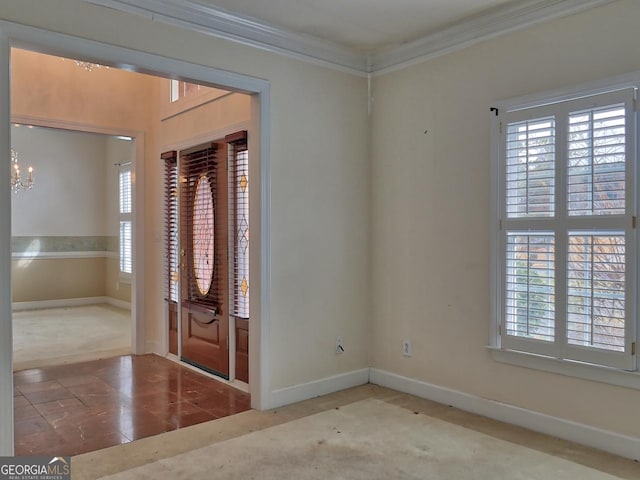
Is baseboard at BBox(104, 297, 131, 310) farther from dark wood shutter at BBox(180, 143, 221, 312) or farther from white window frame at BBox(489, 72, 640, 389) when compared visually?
white window frame at BBox(489, 72, 640, 389)

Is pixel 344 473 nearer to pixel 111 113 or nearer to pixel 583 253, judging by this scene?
pixel 583 253

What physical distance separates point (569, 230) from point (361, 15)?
1972mm

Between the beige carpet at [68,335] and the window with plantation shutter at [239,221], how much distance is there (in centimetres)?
208

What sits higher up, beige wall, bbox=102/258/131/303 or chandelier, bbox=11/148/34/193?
chandelier, bbox=11/148/34/193

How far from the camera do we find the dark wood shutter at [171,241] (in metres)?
5.22

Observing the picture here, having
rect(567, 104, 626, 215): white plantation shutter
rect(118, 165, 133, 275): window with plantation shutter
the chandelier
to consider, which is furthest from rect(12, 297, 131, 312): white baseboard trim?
rect(567, 104, 626, 215): white plantation shutter

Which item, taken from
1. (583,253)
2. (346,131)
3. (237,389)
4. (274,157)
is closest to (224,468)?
(237,389)

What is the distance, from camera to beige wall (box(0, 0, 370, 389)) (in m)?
3.79

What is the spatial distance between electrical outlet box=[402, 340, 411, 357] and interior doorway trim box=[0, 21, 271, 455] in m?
1.14

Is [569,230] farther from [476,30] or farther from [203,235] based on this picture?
[203,235]

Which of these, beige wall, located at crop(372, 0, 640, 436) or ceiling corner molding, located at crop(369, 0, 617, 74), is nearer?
beige wall, located at crop(372, 0, 640, 436)

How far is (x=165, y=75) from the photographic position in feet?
10.8

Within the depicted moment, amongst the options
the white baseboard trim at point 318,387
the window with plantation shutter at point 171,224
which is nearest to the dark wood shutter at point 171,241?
the window with plantation shutter at point 171,224

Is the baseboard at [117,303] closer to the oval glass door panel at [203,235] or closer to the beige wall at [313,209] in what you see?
the oval glass door panel at [203,235]
